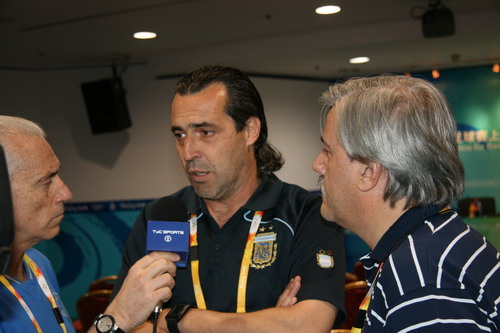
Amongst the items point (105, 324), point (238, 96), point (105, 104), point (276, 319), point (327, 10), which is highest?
point (327, 10)

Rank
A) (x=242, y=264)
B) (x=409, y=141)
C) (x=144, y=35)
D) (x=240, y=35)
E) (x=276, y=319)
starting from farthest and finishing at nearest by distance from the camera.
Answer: (x=240, y=35)
(x=144, y=35)
(x=242, y=264)
(x=276, y=319)
(x=409, y=141)

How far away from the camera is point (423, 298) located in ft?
4.04

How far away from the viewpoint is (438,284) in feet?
4.05

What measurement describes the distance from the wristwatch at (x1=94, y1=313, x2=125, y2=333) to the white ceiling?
425cm

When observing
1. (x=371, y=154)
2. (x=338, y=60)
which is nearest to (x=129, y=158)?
(x=338, y=60)

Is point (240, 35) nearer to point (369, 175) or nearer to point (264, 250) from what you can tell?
point (264, 250)

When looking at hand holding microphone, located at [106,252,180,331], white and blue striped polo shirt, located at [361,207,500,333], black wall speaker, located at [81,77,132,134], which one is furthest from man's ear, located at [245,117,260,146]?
black wall speaker, located at [81,77,132,134]

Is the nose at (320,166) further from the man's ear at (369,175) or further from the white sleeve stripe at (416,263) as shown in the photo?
the white sleeve stripe at (416,263)

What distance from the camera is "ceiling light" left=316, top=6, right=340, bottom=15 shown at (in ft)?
19.4

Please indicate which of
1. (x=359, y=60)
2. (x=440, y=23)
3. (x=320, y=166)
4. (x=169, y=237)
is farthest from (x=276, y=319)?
(x=359, y=60)

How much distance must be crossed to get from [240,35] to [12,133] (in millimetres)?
5755

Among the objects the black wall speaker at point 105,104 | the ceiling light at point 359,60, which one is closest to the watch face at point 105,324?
the black wall speaker at point 105,104

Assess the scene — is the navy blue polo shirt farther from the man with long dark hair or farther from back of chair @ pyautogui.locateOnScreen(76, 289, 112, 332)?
back of chair @ pyautogui.locateOnScreen(76, 289, 112, 332)

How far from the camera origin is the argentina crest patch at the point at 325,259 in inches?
86.3
